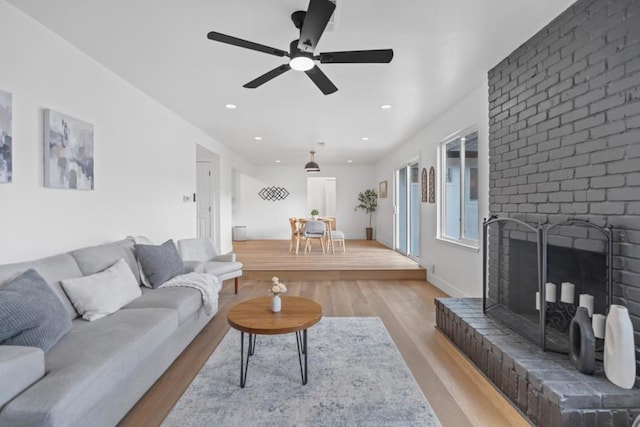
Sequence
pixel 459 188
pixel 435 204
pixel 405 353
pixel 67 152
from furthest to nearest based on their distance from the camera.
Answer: pixel 435 204 < pixel 459 188 < pixel 405 353 < pixel 67 152

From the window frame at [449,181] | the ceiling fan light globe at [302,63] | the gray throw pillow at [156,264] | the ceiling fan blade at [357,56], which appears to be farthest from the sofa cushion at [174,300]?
the window frame at [449,181]

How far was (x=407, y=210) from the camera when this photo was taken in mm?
6727

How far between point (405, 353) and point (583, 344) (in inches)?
49.9

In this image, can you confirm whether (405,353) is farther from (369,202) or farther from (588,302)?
(369,202)

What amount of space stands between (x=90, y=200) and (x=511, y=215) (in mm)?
3782

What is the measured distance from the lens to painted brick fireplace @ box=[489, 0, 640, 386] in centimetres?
173

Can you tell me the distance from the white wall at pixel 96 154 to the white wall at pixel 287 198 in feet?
16.6

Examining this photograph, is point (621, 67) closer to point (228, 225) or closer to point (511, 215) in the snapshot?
point (511, 215)

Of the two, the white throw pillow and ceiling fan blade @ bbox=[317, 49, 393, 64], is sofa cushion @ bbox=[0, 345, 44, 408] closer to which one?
the white throw pillow

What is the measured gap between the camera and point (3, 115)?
1.99 metres

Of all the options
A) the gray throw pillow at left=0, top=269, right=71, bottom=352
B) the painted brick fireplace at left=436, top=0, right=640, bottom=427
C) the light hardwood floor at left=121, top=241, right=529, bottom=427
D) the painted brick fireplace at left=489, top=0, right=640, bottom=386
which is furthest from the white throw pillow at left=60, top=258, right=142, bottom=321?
the painted brick fireplace at left=489, top=0, right=640, bottom=386

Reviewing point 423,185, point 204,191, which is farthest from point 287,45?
point 204,191

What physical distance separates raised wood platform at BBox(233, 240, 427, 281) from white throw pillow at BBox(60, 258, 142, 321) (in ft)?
9.27

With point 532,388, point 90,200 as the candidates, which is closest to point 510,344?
point 532,388
